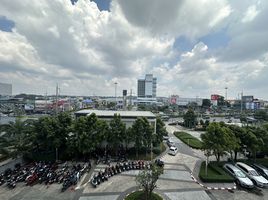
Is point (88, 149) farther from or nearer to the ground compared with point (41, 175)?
farther from the ground

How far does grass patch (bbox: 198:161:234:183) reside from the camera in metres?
19.9

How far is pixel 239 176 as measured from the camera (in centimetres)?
2025

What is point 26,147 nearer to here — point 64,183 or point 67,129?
point 67,129

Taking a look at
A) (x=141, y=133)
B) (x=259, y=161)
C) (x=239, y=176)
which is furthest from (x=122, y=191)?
(x=259, y=161)

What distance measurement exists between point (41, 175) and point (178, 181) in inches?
581

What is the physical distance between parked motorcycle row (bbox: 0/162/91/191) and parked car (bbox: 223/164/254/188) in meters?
16.8

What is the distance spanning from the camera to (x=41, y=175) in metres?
20.0

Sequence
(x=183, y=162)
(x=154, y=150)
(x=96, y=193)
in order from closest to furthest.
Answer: (x=96, y=193) < (x=183, y=162) < (x=154, y=150)

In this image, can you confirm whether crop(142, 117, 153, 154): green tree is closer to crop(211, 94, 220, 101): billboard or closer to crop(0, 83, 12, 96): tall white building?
crop(211, 94, 220, 101): billboard

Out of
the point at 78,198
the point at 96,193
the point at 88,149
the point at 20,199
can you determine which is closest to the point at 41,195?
the point at 20,199

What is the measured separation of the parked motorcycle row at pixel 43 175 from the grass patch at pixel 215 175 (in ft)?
44.4

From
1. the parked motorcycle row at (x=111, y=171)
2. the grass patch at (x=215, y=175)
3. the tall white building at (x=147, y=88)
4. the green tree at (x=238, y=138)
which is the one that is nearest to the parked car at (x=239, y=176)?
the grass patch at (x=215, y=175)

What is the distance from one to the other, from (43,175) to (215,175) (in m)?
18.9

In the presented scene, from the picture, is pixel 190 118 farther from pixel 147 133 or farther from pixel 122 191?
pixel 122 191
